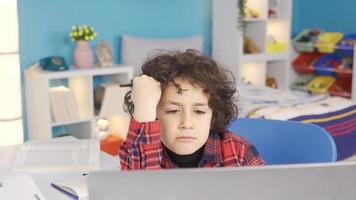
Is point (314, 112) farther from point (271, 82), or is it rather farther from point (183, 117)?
point (183, 117)

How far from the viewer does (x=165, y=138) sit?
43.6 inches

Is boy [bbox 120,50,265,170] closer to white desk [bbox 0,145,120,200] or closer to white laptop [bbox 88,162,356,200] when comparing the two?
white desk [bbox 0,145,120,200]

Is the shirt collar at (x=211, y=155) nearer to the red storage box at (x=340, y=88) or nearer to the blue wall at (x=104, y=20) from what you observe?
the blue wall at (x=104, y=20)

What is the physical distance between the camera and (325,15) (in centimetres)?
514

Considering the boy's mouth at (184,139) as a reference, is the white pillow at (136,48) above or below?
below

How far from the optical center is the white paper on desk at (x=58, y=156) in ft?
4.61

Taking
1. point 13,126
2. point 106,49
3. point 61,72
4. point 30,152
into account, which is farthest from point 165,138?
point 106,49

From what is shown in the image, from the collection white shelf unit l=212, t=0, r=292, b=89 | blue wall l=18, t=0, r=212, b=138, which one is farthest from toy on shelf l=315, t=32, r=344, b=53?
blue wall l=18, t=0, r=212, b=138

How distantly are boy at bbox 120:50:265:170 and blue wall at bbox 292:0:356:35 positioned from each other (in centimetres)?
402

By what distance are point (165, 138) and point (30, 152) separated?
23.3 inches

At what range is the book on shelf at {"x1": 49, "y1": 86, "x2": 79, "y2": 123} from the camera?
3531mm

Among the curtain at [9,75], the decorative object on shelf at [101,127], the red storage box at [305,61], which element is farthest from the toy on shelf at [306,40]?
the curtain at [9,75]

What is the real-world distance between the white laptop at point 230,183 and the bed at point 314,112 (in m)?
2.33

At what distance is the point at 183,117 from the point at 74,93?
2.76m
